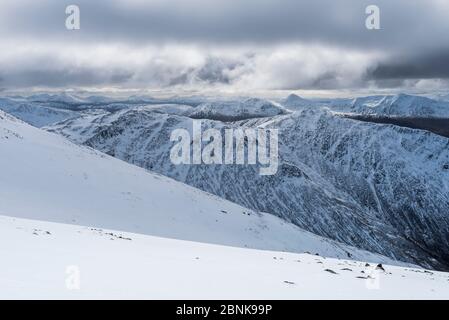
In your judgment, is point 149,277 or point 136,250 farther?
point 136,250

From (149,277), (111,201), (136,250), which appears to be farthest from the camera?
(111,201)

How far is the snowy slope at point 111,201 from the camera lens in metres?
37.8

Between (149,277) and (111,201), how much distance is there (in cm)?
3201

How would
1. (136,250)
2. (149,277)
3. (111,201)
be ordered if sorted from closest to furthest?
1. (149,277)
2. (136,250)
3. (111,201)

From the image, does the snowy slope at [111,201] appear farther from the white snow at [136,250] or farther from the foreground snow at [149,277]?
the foreground snow at [149,277]

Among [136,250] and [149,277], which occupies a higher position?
[149,277]

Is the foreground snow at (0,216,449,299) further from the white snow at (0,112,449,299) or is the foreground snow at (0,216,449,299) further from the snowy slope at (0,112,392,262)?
the snowy slope at (0,112,392,262)

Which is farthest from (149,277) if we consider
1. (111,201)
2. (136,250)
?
(111,201)

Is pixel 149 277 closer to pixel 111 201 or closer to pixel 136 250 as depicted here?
pixel 136 250

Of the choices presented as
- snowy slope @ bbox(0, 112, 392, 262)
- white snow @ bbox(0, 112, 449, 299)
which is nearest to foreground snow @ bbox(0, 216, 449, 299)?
white snow @ bbox(0, 112, 449, 299)

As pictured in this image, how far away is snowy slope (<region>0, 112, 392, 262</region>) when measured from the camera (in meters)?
37.8

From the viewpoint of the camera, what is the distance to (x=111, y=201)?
44.5 metres

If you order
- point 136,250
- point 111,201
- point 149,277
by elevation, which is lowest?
point 111,201
